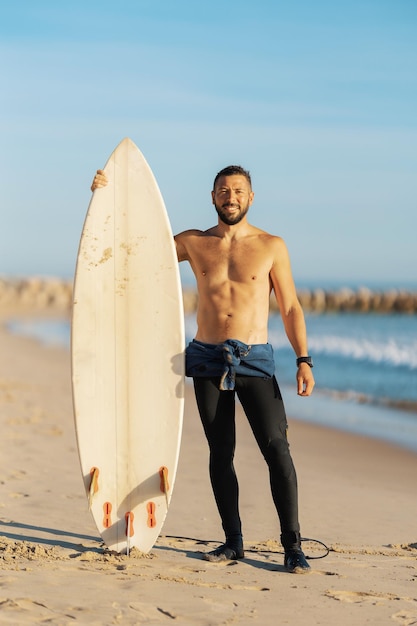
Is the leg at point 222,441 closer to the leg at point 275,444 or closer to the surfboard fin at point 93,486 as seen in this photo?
the leg at point 275,444

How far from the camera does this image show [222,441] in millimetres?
4039

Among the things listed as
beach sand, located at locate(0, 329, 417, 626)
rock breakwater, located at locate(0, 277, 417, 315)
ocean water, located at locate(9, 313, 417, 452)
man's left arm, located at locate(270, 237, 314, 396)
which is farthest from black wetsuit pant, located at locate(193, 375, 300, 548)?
rock breakwater, located at locate(0, 277, 417, 315)

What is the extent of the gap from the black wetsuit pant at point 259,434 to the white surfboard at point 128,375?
247mm

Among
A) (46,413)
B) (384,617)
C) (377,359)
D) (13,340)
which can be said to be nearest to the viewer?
(384,617)

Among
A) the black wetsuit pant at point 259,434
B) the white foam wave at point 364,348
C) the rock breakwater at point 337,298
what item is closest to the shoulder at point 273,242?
the black wetsuit pant at point 259,434

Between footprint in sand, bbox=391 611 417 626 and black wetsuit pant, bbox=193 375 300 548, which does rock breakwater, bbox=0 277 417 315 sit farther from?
footprint in sand, bbox=391 611 417 626

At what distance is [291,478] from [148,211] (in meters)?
1.45

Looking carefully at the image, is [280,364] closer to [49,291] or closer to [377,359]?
[377,359]

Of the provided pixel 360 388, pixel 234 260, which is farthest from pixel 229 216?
pixel 360 388

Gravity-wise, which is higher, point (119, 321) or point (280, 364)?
point (119, 321)

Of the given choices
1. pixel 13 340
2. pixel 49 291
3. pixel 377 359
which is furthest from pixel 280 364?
pixel 49 291

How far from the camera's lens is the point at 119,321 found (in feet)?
14.1

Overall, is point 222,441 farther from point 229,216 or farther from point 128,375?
point 229,216

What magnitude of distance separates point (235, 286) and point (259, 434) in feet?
2.18
